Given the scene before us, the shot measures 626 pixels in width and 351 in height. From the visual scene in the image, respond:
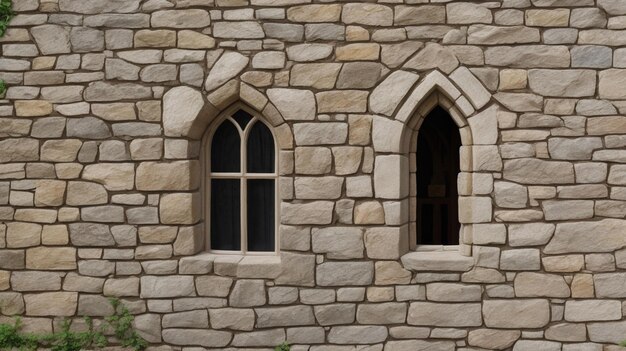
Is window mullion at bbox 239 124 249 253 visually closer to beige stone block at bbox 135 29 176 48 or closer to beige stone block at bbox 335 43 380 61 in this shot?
beige stone block at bbox 135 29 176 48

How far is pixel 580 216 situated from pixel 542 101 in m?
1.05

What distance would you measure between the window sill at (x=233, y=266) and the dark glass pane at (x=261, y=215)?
0.68 feet

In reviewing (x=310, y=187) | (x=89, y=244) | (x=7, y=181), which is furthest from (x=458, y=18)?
(x=7, y=181)

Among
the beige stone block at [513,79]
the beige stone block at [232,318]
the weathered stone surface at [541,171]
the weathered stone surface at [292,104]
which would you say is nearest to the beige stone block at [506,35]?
the beige stone block at [513,79]

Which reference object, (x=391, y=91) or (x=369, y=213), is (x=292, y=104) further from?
(x=369, y=213)

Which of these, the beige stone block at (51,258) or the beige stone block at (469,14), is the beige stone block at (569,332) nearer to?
the beige stone block at (469,14)

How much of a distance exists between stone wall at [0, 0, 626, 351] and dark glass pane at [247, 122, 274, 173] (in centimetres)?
20

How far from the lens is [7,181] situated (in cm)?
546

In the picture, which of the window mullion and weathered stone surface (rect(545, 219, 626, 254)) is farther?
the window mullion

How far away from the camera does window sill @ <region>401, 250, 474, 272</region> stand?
519cm

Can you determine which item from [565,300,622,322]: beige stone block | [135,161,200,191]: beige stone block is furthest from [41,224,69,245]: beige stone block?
[565,300,622,322]: beige stone block

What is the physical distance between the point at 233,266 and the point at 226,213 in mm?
558

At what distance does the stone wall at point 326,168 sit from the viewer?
202 inches

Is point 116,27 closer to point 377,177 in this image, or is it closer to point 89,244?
point 89,244
